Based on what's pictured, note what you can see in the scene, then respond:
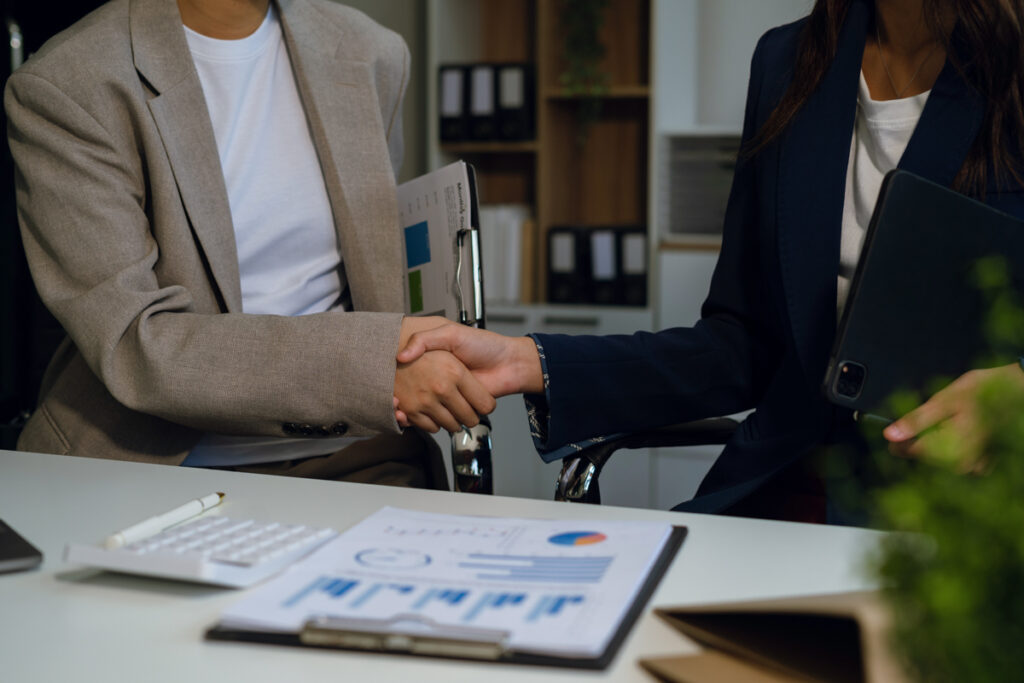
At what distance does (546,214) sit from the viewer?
11.8 feet

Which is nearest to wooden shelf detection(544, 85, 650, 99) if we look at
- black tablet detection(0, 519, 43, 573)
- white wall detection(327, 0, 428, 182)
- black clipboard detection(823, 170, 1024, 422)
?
white wall detection(327, 0, 428, 182)

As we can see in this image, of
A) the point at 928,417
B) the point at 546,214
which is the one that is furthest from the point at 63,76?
the point at 546,214

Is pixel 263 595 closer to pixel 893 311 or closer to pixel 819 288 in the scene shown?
pixel 893 311

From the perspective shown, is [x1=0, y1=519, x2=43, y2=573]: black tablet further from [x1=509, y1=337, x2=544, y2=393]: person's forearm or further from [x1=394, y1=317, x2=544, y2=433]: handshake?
[x1=509, y1=337, x2=544, y2=393]: person's forearm

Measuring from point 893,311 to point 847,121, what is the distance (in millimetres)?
367

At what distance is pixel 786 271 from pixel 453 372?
1.54ft

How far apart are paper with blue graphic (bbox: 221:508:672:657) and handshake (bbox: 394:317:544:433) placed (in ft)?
1.61

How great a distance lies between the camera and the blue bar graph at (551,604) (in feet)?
2.00

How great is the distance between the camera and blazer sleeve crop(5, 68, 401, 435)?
3.99 ft

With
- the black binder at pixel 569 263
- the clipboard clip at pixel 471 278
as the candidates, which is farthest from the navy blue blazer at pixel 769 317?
the black binder at pixel 569 263

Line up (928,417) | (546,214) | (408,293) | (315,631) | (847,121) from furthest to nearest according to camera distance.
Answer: (546,214) < (408,293) < (847,121) < (928,417) < (315,631)

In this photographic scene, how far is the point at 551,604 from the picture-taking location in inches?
24.6

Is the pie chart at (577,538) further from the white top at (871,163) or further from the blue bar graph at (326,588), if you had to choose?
the white top at (871,163)

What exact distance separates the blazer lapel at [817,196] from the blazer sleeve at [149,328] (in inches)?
21.1
